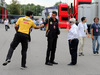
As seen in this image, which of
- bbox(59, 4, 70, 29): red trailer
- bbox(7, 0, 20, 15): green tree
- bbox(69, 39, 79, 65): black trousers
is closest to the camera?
bbox(69, 39, 79, 65): black trousers

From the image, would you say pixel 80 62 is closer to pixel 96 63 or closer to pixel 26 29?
pixel 96 63

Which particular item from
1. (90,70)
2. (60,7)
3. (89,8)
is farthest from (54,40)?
(60,7)

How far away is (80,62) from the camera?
9773 millimetres

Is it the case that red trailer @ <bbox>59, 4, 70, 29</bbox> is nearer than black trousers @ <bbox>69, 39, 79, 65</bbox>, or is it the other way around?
black trousers @ <bbox>69, 39, 79, 65</bbox>

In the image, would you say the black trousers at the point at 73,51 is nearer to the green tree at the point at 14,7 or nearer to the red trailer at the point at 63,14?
the red trailer at the point at 63,14

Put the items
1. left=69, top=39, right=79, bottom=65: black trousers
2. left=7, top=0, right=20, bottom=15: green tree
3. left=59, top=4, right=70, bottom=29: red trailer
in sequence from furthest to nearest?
left=7, top=0, right=20, bottom=15: green tree → left=59, top=4, right=70, bottom=29: red trailer → left=69, top=39, right=79, bottom=65: black trousers

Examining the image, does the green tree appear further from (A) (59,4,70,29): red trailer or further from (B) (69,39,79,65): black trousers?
(B) (69,39,79,65): black trousers

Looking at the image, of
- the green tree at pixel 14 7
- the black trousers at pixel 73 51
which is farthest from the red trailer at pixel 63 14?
the green tree at pixel 14 7

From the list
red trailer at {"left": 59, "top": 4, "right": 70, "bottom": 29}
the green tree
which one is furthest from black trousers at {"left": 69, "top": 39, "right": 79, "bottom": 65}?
the green tree

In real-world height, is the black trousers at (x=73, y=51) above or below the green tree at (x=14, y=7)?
below

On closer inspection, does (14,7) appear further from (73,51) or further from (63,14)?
(73,51)

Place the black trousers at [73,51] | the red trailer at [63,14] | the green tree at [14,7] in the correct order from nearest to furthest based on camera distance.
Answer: the black trousers at [73,51] < the red trailer at [63,14] < the green tree at [14,7]

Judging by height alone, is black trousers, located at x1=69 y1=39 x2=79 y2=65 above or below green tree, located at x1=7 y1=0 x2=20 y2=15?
below

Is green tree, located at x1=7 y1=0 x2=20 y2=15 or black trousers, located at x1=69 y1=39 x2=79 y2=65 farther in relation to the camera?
green tree, located at x1=7 y1=0 x2=20 y2=15
